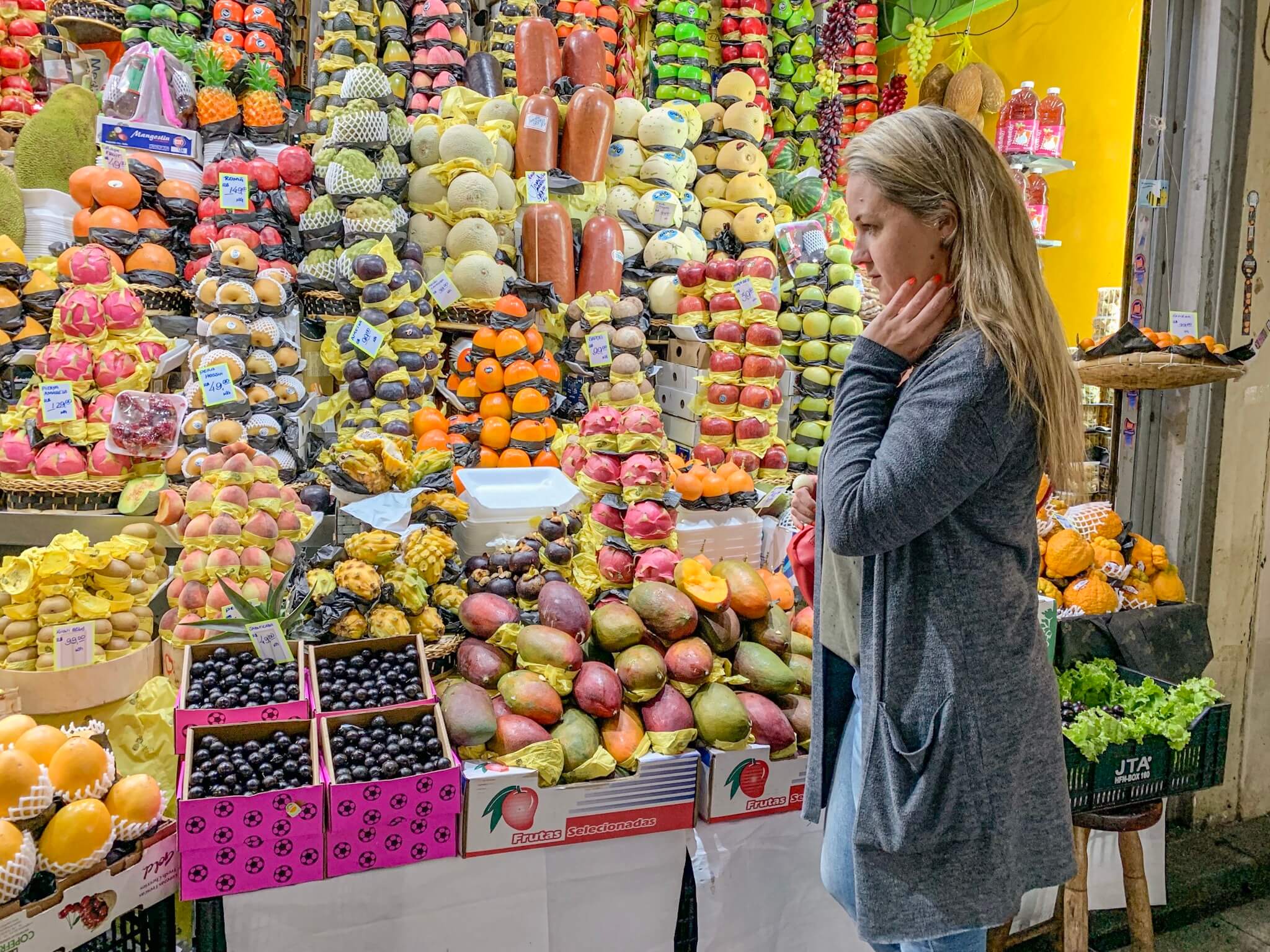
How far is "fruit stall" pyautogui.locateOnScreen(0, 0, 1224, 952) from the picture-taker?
5.77ft

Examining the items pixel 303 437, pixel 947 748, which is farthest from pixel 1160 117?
pixel 303 437

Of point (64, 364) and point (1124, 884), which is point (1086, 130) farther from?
point (64, 364)

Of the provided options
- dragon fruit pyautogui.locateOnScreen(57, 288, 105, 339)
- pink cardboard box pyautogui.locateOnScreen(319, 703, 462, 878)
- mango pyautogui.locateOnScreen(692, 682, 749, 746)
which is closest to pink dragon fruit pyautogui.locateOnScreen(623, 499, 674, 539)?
mango pyautogui.locateOnScreen(692, 682, 749, 746)

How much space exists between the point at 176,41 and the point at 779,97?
3.55 meters

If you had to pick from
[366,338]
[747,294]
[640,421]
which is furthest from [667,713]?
[747,294]

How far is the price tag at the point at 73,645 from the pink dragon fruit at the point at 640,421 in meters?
1.47

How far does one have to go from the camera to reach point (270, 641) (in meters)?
1.97

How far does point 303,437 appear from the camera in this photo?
11.1 ft

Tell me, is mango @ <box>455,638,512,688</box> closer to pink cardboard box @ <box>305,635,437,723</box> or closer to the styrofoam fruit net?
pink cardboard box @ <box>305,635,437,723</box>

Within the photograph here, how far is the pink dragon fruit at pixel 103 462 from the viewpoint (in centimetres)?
277

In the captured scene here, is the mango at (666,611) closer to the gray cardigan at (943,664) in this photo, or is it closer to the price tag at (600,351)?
the gray cardigan at (943,664)

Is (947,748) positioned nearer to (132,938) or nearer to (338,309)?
(132,938)

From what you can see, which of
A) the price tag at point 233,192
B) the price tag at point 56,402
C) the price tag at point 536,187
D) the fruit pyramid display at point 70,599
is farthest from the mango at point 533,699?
the price tag at point 536,187

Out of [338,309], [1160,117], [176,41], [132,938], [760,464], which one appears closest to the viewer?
[132,938]
